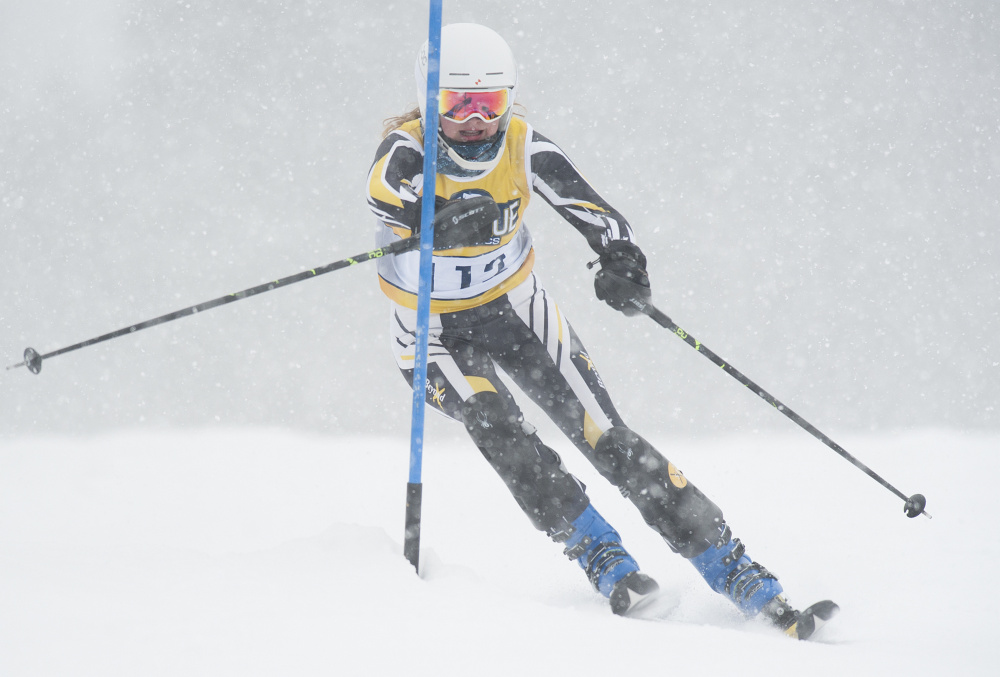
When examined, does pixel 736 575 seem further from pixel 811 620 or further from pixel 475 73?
pixel 475 73

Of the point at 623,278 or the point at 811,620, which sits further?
the point at 623,278

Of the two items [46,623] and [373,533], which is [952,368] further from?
[46,623]

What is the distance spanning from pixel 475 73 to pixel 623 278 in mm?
626

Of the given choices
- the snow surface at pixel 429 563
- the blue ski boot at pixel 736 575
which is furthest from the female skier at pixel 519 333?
the snow surface at pixel 429 563

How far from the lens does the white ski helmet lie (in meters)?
1.98

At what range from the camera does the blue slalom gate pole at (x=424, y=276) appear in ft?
6.05

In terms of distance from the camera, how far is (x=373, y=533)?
6.47 ft

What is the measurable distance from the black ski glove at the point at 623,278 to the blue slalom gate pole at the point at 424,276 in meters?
0.47

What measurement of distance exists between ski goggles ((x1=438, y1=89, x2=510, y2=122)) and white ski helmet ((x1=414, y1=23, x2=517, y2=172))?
0.05ft

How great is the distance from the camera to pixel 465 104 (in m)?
1.99

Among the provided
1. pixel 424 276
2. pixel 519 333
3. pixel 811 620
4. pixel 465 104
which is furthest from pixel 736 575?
pixel 465 104

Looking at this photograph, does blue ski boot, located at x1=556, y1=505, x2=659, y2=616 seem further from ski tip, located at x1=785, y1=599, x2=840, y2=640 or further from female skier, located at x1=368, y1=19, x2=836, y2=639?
ski tip, located at x1=785, y1=599, x2=840, y2=640

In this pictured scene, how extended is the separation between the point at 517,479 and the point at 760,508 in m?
1.72

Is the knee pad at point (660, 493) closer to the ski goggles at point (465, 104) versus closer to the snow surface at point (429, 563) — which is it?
the snow surface at point (429, 563)
